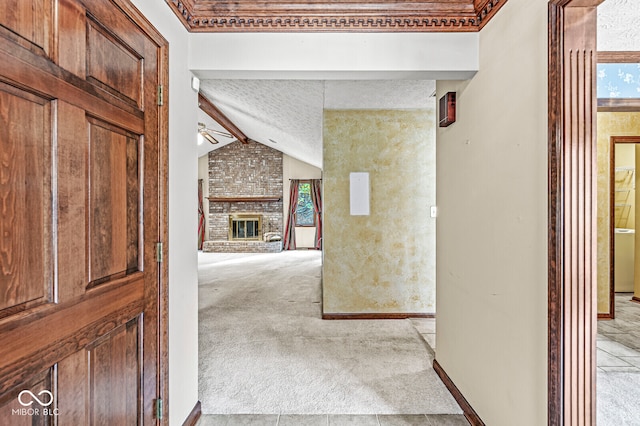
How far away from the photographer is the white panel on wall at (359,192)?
12.4 feet

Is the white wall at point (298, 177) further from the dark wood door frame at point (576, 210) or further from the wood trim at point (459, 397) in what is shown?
the dark wood door frame at point (576, 210)

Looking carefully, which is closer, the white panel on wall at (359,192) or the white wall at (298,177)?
the white panel on wall at (359,192)

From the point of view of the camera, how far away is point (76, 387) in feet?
3.41

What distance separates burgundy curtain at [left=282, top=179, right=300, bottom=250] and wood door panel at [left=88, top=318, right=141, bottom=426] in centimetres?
893

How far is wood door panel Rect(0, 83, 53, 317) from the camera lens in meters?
0.82

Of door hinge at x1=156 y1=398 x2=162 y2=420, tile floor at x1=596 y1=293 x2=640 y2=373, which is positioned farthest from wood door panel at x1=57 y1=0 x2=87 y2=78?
tile floor at x1=596 y1=293 x2=640 y2=373

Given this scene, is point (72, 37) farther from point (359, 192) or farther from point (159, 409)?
point (359, 192)

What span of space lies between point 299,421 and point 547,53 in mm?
2177

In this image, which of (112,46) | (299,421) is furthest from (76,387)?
(299,421)

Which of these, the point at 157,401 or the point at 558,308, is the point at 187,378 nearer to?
the point at 157,401

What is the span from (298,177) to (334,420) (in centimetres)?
880

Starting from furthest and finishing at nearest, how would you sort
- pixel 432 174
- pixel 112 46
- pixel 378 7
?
pixel 432 174 < pixel 378 7 < pixel 112 46

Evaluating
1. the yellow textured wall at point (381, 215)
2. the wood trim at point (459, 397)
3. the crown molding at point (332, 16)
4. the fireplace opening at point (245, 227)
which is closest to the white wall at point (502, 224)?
the wood trim at point (459, 397)

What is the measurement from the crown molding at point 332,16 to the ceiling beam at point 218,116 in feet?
12.1
